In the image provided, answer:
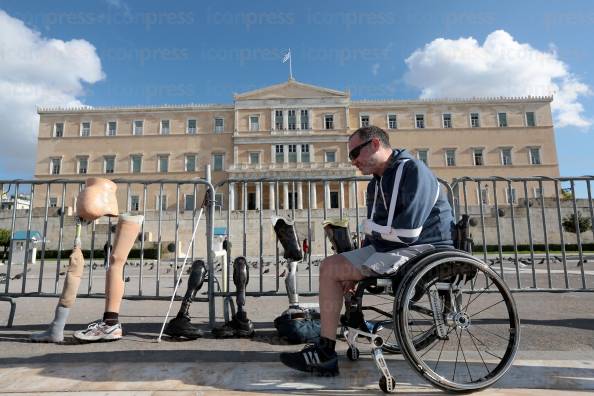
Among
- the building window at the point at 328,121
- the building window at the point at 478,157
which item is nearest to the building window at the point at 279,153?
the building window at the point at 328,121

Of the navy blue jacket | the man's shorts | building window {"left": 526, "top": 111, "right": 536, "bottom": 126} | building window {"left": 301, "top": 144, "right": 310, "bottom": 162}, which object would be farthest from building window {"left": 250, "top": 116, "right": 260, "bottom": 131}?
the man's shorts

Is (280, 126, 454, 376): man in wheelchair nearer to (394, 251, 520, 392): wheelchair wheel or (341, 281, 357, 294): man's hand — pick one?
(341, 281, 357, 294): man's hand

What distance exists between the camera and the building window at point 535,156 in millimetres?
42281

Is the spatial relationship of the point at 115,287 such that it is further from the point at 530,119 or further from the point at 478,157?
the point at 530,119

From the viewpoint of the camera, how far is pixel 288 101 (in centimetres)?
4347

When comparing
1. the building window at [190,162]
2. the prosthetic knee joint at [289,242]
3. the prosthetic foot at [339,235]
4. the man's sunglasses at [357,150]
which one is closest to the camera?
the man's sunglasses at [357,150]

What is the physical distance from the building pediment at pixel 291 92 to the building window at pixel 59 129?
20604 mm

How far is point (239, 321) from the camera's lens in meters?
2.86

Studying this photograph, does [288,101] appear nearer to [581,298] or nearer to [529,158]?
[529,158]

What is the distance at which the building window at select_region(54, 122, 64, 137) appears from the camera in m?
44.0

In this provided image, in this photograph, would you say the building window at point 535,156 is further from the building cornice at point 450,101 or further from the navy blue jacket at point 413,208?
the navy blue jacket at point 413,208

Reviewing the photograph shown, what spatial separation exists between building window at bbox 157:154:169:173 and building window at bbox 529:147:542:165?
41041 millimetres

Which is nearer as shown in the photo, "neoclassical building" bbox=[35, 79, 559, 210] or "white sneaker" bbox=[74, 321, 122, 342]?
"white sneaker" bbox=[74, 321, 122, 342]

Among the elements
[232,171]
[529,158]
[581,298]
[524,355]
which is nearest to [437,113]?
[529,158]
